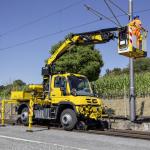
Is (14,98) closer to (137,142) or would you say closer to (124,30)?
(124,30)

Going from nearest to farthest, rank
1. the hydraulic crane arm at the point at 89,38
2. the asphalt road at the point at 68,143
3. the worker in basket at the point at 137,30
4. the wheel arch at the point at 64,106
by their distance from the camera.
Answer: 1. the asphalt road at the point at 68,143
2. the worker in basket at the point at 137,30
3. the wheel arch at the point at 64,106
4. the hydraulic crane arm at the point at 89,38

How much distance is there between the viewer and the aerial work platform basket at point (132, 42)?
52.6 feet

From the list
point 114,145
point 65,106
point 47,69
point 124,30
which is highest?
point 124,30

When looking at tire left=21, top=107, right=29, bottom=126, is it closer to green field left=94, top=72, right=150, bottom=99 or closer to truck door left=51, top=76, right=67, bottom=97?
truck door left=51, top=76, right=67, bottom=97

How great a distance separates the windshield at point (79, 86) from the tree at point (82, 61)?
1403 cm

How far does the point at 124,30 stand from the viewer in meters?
16.8

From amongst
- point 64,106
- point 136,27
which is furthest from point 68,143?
point 136,27

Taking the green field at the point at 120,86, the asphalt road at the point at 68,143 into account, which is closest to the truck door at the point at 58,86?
the asphalt road at the point at 68,143

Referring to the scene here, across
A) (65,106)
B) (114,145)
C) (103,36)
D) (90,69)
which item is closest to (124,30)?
(103,36)

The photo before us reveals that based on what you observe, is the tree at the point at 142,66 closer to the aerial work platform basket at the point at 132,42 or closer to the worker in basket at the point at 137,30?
the worker in basket at the point at 137,30

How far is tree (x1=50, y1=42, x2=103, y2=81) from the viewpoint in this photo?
33.6 meters

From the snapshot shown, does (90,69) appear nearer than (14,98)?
No

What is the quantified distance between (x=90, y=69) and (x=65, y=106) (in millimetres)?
16406

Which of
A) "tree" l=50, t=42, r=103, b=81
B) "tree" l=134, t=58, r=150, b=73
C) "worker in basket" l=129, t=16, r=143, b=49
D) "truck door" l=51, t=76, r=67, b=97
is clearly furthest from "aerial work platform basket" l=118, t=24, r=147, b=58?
"tree" l=134, t=58, r=150, b=73
